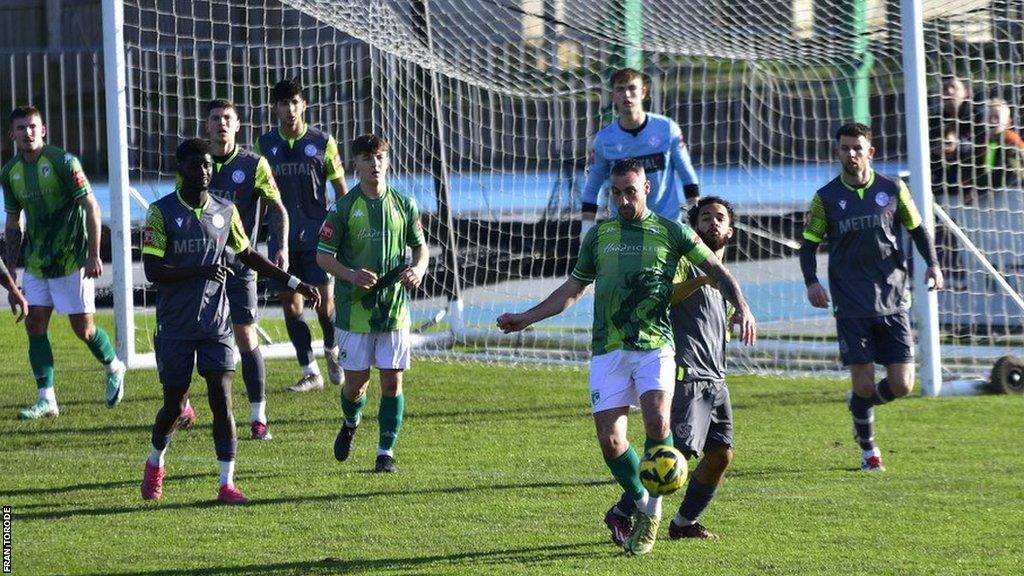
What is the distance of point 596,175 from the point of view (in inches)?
416

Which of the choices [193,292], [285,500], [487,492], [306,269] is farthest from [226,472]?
[306,269]

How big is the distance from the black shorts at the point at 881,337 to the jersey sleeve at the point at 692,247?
244 centimetres

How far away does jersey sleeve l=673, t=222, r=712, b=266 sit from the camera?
6.83 metres

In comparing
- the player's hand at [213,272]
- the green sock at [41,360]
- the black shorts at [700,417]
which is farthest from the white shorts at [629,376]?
the green sock at [41,360]

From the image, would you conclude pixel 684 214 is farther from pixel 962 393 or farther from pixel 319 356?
pixel 319 356

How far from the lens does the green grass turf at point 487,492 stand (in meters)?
6.74

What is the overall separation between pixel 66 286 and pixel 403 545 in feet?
14.7

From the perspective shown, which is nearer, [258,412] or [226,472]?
[226,472]

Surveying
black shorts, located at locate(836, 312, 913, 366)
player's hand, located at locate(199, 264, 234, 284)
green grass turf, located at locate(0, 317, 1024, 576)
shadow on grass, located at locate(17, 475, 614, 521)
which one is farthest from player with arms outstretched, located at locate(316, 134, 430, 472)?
black shorts, located at locate(836, 312, 913, 366)

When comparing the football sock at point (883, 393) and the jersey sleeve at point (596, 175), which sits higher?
the jersey sleeve at point (596, 175)

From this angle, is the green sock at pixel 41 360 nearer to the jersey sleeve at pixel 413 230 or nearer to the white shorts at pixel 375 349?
the white shorts at pixel 375 349

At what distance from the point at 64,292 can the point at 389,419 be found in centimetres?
294

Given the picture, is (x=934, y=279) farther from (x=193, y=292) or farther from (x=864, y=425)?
(x=193, y=292)

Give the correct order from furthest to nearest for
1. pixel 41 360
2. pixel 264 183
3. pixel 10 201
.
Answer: pixel 41 360, pixel 10 201, pixel 264 183
